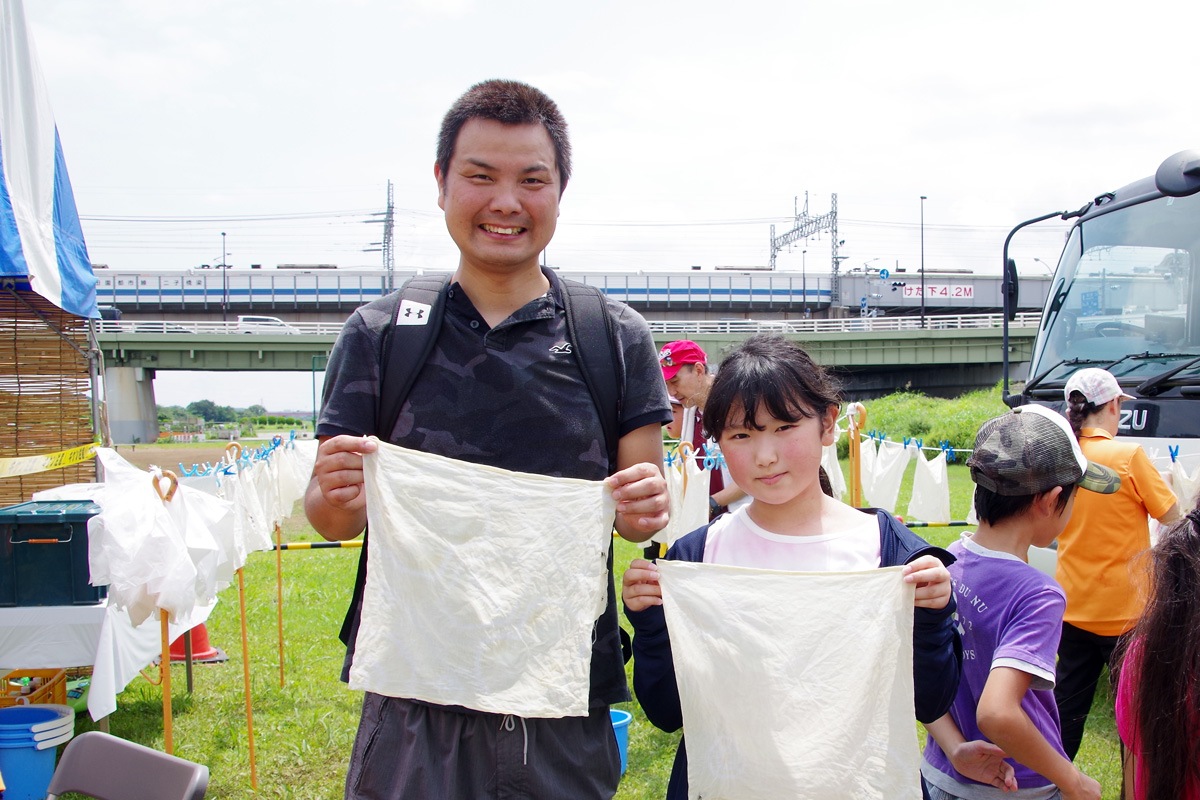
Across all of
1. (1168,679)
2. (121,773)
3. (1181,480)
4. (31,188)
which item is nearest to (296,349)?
(31,188)

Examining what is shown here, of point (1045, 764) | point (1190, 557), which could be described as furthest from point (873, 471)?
point (1190, 557)

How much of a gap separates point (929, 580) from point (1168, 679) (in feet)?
1.38

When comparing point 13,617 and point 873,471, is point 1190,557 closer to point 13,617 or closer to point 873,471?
point 13,617

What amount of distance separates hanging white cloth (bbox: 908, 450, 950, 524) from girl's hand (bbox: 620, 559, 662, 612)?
581cm

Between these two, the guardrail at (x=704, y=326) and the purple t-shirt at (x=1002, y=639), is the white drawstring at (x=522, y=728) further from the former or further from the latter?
the guardrail at (x=704, y=326)

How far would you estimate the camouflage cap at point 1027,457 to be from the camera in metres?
2.13

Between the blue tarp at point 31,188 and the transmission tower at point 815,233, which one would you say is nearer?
the blue tarp at point 31,188

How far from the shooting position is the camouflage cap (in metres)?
2.13

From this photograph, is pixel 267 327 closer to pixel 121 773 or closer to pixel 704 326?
pixel 704 326

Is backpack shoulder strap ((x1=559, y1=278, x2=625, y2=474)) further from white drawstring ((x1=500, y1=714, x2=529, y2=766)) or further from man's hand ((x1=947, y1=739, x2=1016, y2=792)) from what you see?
man's hand ((x1=947, y1=739, x2=1016, y2=792))

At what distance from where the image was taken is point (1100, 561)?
3.34 metres

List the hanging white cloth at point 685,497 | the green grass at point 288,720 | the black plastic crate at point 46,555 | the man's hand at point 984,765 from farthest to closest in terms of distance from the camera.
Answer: the hanging white cloth at point 685,497 < the green grass at point 288,720 < the black plastic crate at point 46,555 < the man's hand at point 984,765

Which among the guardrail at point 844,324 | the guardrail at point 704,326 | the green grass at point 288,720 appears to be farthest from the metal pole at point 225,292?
the green grass at point 288,720

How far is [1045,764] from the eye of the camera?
6.13 ft
